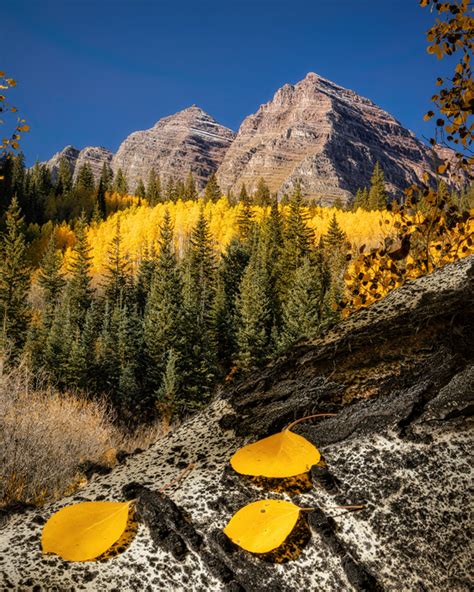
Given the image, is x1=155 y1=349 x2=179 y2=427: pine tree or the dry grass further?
x1=155 y1=349 x2=179 y2=427: pine tree

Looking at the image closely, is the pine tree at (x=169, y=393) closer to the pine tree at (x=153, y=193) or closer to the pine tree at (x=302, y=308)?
the pine tree at (x=302, y=308)

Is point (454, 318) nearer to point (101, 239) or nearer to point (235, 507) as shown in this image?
point (235, 507)

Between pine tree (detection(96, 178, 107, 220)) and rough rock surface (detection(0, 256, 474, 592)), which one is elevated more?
pine tree (detection(96, 178, 107, 220))

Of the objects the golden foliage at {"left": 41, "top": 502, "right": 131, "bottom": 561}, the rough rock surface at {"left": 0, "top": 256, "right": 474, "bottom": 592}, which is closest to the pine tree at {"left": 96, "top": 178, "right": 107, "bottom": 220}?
the rough rock surface at {"left": 0, "top": 256, "right": 474, "bottom": 592}

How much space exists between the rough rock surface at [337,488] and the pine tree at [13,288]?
4313cm

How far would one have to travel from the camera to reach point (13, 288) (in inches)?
1785

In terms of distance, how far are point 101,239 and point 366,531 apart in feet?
258

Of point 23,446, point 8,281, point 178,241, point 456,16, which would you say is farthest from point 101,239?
point 456,16

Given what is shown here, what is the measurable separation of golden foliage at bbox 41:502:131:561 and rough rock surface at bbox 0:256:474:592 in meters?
0.02

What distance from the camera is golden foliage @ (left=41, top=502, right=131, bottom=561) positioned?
2.37 feet

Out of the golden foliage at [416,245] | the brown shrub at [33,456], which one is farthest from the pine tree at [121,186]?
Result: the golden foliage at [416,245]

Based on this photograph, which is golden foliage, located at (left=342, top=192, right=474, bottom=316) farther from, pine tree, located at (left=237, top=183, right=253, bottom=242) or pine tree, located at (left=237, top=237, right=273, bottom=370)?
pine tree, located at (left=237, top=183, right=253, bottom=242)

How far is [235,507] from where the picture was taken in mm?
801

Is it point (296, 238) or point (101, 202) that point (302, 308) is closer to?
point (296, 238)
